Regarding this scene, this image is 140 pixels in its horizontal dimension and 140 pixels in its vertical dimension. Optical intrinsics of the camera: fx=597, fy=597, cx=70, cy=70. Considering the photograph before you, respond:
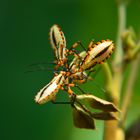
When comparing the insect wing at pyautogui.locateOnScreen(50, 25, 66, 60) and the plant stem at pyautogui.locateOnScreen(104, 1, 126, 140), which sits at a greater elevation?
the insect wing at pyautogui.locateOnScreen(50, 25, 66, 60)

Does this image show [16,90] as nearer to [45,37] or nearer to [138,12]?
[45,37]

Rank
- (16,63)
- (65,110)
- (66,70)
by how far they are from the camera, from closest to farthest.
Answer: (66,70)
(65,110)
(16,63)

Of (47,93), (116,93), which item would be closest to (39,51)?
(116,93)

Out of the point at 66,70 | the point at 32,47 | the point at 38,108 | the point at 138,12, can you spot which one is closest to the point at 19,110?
the point at 38,108

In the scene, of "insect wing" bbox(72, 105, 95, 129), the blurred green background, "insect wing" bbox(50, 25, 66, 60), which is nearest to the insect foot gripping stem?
"insect wing" bbox(72, 105, 95, 129)

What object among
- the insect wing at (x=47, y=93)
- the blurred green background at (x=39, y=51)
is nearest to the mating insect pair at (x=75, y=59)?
the insect wing at (x=47, y=93)

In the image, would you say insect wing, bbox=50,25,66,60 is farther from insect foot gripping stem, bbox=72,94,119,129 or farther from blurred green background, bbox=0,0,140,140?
blurred green background, bbox=0,0,140,140

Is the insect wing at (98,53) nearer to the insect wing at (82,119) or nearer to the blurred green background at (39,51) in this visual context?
the insect wing at (82,119)
